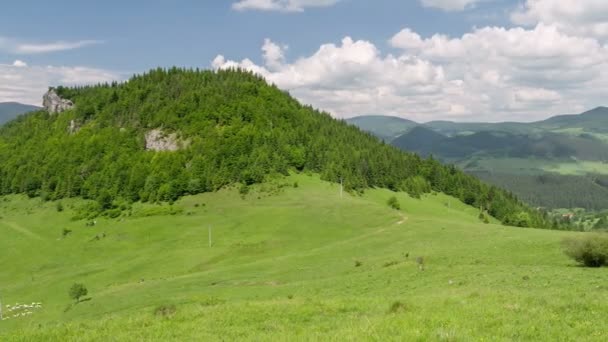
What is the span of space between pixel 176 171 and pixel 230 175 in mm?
23573

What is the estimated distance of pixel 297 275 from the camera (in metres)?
56.1

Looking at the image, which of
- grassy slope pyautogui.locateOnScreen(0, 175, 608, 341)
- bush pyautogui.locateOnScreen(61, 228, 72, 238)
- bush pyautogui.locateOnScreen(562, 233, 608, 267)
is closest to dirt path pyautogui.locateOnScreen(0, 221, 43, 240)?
grassy slope pyautogui.locateOnScreen(0, 175, 608, 341)

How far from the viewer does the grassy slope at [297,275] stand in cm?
1703

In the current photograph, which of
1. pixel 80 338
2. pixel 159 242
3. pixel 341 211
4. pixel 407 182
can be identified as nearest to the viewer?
pixel 80 338

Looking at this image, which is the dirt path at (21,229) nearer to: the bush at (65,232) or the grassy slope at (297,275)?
the grassy slope at (297,275)

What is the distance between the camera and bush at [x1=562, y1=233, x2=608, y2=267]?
38344mm

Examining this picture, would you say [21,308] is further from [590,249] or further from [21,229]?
[21,229]

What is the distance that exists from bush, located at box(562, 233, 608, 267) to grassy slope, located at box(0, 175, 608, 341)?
1642 mm

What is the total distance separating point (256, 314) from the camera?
2050 cm

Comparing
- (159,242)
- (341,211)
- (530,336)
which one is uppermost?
(530,336)

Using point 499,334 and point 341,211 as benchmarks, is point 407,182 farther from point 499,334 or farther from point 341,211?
point 499,334

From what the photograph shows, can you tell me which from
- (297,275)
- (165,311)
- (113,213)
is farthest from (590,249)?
(113,213)

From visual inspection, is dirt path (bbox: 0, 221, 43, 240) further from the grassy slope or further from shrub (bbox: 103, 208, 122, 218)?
shrub (bbox: 103, 208, 122, 218)

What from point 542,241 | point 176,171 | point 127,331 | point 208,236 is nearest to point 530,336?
point 127,331
